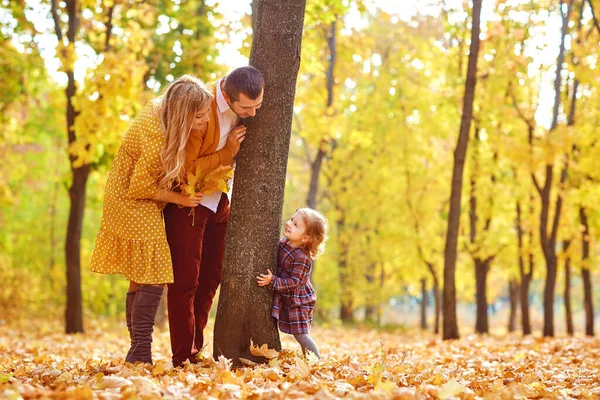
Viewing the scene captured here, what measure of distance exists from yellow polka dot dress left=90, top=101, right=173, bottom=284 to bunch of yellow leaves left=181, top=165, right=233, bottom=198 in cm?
25

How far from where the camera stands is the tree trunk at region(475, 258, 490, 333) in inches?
766

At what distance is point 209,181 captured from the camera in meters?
5.14

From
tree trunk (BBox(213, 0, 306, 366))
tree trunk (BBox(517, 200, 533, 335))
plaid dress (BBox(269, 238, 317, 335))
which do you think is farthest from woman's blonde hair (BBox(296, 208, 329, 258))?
tree trunk (BBox(517, 200, 533, 335))

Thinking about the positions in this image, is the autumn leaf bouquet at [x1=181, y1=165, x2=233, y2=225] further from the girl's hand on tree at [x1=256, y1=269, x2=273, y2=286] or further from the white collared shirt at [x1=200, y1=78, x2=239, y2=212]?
the girl's hand on tree at [x1=256, y1=269, x2=273, y2=286]

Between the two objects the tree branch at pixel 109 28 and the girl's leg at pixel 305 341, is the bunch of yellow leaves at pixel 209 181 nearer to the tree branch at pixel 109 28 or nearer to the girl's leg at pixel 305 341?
the girl's leg at pixel 305 341

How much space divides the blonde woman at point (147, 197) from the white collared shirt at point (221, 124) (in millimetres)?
152

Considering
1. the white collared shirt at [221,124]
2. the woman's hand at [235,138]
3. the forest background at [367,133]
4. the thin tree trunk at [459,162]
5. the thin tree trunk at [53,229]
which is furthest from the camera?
the thin tree trunk at [53,229]

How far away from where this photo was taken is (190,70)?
13977 millimetres

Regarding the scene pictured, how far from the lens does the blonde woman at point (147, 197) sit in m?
4.84

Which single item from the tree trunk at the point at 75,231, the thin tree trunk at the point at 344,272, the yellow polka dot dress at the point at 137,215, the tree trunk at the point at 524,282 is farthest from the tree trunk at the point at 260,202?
the thin tree trunk at the point at 344,272

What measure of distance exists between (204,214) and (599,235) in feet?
49.7

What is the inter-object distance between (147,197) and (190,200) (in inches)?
11.7

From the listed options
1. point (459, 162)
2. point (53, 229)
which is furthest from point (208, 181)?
point (53, 229)

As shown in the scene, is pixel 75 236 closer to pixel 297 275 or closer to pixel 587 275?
pixel 297 275
